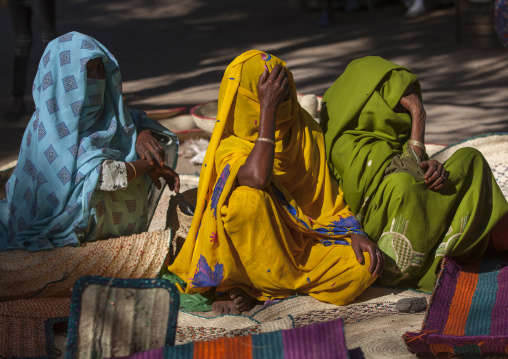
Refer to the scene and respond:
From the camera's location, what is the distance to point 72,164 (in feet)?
11.4

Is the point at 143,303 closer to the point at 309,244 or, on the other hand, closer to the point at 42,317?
the point at 42,317

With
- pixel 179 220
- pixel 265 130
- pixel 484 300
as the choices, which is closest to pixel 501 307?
pixel 484 300

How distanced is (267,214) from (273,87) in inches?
23.6

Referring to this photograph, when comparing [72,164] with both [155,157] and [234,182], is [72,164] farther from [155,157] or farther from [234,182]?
[234,182]

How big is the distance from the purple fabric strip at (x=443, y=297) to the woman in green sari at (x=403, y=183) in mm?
88

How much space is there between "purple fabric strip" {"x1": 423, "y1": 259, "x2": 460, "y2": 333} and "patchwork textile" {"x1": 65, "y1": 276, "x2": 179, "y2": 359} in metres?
1.21

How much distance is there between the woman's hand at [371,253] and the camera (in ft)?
10.3

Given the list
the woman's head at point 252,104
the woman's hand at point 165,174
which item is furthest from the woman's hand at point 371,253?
the woman's hand at point 165,174

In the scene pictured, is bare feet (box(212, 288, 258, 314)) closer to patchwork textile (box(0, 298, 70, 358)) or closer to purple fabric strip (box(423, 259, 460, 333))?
patchwork textile (box(0, 298, 70, 358))

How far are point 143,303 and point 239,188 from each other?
1106 millimetres

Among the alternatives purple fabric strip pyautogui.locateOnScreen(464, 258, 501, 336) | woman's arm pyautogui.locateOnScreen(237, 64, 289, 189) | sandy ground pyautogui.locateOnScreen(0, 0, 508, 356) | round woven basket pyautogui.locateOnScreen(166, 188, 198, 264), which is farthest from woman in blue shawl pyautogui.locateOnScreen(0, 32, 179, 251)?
sandy ground pyautogui.locateOnScreen(0, 0, 508, 356)

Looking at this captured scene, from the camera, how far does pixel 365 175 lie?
11.2 feet

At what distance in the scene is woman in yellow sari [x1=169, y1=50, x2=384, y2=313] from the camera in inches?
122

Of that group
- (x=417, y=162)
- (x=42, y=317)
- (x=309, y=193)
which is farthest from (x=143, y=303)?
(x=417, y=162)
